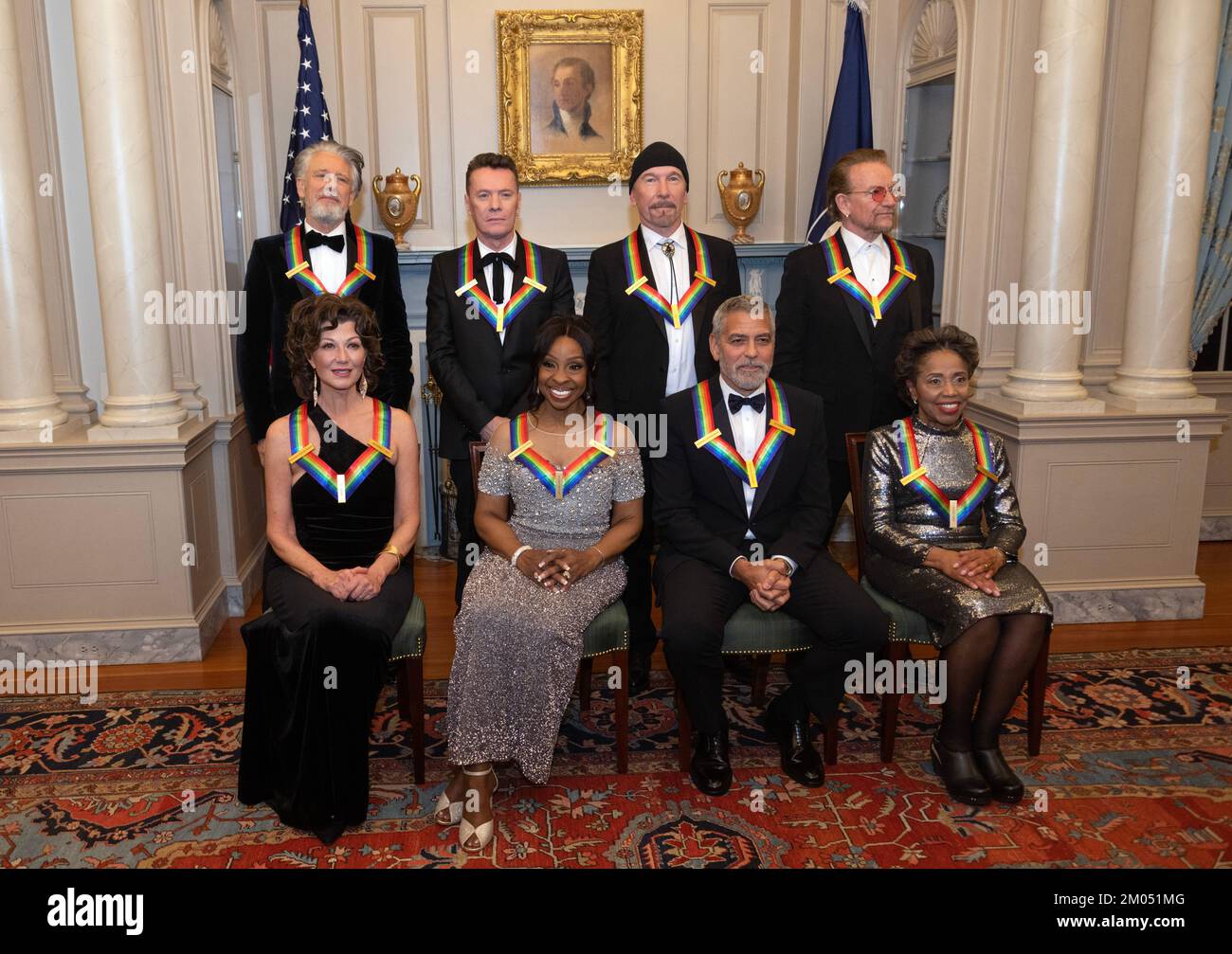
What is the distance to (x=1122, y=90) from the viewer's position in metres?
5.20

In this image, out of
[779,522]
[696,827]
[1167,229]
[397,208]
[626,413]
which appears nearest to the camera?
[696,827]

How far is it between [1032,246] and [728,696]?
252 cm

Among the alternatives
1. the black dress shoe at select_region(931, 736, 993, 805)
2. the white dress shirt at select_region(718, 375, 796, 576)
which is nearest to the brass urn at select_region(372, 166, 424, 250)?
the white dress shirt at select_region(718, 375, 796, 576)

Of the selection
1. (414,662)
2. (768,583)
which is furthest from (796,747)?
(414,662)

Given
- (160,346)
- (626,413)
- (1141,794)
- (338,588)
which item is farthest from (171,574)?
(1141,794)

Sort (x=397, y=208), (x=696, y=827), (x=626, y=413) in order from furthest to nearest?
(x=397, y=208), (x=626, y=413), (x=696, y=827)

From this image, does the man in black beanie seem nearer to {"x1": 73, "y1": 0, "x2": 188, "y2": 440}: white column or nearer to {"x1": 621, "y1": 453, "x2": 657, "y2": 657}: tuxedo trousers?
{"x1": 621, "y1": 453, "x2": 657, "y2": 657}: tuxedo trousers

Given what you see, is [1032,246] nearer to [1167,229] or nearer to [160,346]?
[1167,229]

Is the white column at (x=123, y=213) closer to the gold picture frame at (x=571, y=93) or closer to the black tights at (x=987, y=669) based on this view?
the gold picture frame at (x=571, y=93)

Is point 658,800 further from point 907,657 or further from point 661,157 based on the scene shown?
point 661,157

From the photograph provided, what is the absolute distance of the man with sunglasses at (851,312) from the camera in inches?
158

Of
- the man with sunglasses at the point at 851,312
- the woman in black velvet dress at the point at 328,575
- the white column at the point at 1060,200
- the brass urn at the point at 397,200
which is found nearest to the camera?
the woman in black velvet dress at the point at 328,575

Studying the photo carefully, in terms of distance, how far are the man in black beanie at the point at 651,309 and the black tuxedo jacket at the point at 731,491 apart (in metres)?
0.28

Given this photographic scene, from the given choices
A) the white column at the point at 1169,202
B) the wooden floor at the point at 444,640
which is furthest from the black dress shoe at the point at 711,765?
the white column at the point at 1169,202
